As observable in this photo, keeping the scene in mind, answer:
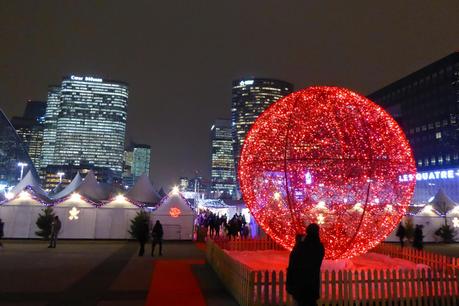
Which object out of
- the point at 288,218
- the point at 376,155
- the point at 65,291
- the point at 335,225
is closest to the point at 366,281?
the point at 335,225

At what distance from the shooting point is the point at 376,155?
29.4 feet

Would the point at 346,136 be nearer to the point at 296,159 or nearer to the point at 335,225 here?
the point at 296,159

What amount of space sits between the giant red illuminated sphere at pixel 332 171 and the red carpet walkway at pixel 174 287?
2.58m

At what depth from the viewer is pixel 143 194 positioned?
27.2 meters

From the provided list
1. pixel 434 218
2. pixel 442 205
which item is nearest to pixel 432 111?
pixel 442 205

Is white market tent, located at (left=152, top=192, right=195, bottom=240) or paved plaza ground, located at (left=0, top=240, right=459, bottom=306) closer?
paved plaza ground, located at (left=0, top=240, right=459, bottom=306)

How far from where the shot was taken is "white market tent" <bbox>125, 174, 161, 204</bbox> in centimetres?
2666

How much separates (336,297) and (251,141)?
14.4ft

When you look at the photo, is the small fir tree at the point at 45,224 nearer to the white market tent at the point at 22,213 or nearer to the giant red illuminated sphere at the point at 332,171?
the white market tent at the point at 22,213

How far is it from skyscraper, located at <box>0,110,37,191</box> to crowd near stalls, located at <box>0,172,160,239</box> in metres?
39.4

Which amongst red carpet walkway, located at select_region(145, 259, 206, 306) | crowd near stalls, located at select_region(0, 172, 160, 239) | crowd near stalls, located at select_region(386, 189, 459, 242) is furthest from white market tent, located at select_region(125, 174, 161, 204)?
crowd near stalls, located at select_region(386, 189, 459, 242)

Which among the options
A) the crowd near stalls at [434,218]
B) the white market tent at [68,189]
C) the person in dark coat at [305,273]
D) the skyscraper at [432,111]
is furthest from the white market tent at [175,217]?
the skyscraper at [432,111]

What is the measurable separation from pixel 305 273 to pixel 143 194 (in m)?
22.8

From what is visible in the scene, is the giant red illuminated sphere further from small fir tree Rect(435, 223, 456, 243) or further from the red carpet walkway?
small fir tree Rect(435, 223, 456, 243)
